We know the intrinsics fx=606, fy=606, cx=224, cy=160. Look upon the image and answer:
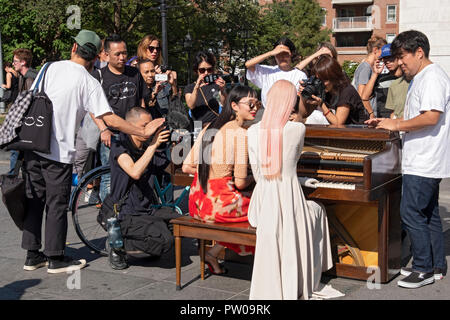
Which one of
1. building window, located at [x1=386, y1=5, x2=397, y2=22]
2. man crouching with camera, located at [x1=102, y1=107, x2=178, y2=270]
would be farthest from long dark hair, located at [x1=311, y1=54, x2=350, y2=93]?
building window, located at [x1=386, y1=5, x2=397, y2=22]

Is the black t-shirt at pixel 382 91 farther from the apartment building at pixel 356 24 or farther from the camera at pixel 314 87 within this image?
the apartment building at pixel 356 24

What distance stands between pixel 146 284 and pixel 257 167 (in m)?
1.38

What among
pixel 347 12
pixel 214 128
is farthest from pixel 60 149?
pixel 347 12

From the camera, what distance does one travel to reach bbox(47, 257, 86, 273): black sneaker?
5.19m

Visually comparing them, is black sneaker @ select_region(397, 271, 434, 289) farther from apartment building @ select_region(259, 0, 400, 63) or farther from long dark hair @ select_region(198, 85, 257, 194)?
apartment building @ select_region(259, 0, 400, 63)

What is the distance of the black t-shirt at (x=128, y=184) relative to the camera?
542cm

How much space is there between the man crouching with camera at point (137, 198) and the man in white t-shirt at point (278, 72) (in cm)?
148

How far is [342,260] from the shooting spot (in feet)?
17.0

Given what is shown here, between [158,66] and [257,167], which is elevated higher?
[158,66]

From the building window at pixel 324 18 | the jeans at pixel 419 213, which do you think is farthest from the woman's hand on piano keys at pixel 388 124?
the building window at pixel 324 18

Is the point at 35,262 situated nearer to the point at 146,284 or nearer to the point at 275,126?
the point at 146,284

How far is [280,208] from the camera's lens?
4277 mm
